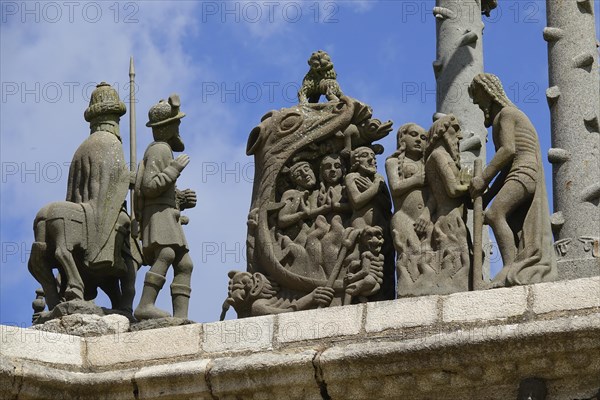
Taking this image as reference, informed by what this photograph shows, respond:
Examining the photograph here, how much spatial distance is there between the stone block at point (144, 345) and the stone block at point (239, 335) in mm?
86

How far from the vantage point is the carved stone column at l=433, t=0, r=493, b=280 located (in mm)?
16328

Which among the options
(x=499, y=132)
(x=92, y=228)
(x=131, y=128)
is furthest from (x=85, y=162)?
(x=499, y=132)

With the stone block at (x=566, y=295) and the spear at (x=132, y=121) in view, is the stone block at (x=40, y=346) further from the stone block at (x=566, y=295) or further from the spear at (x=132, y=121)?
the stone block at (x=566, y=295)

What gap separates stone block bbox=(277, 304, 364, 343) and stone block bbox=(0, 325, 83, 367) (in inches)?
54.7

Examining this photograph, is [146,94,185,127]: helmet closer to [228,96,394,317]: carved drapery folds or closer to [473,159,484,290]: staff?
[228,96,394,317]: carved drapery folds

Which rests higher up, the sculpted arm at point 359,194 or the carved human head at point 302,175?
the carved human head at point 302,175

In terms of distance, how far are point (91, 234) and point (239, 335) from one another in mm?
1364

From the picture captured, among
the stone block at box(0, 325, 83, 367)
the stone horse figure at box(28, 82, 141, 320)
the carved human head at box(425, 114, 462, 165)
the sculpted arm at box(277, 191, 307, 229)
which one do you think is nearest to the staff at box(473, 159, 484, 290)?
the carved human head at box(425, 114, 462, 165)

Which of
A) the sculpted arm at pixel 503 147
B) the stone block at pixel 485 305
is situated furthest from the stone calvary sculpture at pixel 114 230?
the sculpted arm at pixel 503 147

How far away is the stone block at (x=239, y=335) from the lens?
1352 cm

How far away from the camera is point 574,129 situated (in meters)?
16.0

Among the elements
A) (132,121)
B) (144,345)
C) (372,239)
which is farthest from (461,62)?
(144,345)

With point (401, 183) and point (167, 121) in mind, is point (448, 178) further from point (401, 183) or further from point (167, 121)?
point (167, 121)

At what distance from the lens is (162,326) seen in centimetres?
1398
